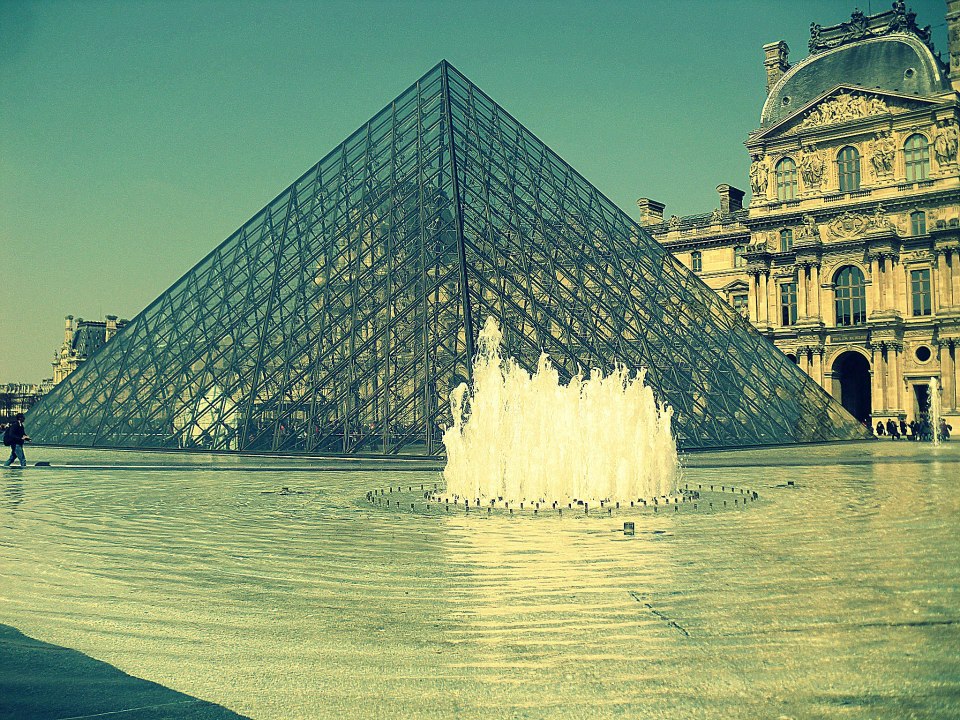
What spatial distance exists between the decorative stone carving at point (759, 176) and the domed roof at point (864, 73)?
2430 mm

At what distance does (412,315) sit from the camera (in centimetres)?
2214

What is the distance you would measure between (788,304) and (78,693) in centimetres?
4758

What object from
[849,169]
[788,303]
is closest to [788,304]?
[788,303]

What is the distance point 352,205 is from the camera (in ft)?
84.8

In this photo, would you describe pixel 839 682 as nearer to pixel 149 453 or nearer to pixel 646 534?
pixel 646 534

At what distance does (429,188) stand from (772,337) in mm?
28372

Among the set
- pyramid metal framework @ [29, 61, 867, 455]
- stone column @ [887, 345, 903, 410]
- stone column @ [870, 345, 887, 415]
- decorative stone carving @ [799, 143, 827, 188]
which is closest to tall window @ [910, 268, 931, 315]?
stone column @ [887, 345, 903, 410]

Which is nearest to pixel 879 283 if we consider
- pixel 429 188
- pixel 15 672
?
pixel 429 188

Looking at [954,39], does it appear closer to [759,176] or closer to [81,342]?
[759,176]

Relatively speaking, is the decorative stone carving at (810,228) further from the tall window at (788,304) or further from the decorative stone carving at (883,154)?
the decorative stone carving at (883,154)

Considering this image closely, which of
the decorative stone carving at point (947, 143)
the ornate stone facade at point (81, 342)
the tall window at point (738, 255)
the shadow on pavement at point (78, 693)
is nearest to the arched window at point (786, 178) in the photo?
the tall window at point (738, 255)

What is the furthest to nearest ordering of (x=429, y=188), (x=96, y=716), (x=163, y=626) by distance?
(x=429, y=188)
(x=163, y=626)
(x=96, y=716)

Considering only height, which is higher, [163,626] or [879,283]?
[879,283]

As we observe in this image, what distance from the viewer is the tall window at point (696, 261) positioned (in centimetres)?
5341
